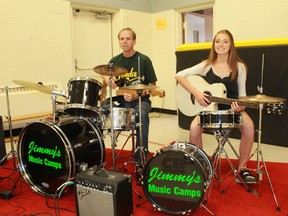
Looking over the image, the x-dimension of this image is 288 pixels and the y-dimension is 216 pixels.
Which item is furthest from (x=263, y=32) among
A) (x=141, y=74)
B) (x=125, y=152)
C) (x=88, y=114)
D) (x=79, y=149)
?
(x=79, y=149)

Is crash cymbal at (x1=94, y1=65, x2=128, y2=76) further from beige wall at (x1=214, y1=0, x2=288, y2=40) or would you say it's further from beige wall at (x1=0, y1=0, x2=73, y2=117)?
beige wall at (x1=214, y1=0, x2=288, y2=40)

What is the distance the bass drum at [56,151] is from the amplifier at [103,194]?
1.19 ft

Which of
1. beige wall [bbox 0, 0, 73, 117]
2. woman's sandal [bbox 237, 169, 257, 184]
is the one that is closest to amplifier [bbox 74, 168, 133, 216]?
woman's sandal [bbox 237, 169, 257, 184]

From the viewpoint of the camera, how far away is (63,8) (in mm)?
4617

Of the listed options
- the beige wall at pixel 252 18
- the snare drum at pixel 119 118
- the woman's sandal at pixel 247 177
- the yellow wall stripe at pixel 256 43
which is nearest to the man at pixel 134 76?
the snare drum at pixel 119 118

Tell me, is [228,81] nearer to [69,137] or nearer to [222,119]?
[222,119]

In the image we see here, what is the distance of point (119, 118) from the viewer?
2584mm

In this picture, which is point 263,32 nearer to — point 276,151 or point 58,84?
point 276,151

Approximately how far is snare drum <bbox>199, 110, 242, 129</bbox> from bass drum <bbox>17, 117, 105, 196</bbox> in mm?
903

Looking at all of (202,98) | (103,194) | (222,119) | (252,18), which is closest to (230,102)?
(222,119)

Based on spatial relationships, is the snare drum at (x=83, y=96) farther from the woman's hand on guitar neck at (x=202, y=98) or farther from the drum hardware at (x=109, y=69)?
the woman's hand on guitar neck at (x=202, y=98)

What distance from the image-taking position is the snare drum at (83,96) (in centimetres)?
254

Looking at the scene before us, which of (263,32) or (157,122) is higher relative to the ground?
(263,32)

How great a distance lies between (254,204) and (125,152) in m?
1.70
